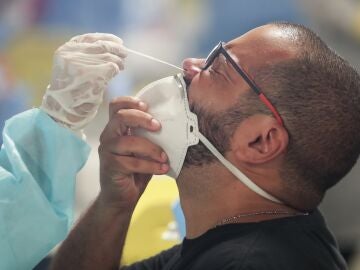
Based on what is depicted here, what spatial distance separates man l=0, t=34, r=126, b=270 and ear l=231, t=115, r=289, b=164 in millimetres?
312

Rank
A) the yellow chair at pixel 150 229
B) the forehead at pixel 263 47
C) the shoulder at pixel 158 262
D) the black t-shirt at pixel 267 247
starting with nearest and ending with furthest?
the black t-shirt at pixel 267 247, the forehead at pixel 263 47, the shoulder at pixel 158 262, the yellow chair at pixel 150 229

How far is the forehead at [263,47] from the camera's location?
3.75ft

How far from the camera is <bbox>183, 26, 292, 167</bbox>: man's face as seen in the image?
45.4 inches

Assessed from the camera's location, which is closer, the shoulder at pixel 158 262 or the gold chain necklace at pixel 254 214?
the gold chain necklace at pixel 254 214

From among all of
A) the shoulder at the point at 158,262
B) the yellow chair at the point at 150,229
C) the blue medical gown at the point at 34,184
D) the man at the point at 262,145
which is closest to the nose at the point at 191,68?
the man at the point at 262,145

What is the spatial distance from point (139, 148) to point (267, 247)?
1.11ft

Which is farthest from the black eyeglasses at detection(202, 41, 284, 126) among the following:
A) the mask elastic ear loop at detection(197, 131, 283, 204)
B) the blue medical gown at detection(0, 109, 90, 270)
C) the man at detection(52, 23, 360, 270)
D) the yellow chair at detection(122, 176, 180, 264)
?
the yellow chair at detection(122, 176, 180, 264)

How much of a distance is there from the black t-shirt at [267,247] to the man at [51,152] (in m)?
0.31

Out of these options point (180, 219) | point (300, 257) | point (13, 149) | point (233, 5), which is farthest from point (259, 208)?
point (233, 5)

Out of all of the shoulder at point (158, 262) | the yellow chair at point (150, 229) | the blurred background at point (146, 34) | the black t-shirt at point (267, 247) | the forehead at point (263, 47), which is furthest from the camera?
the blurred background at point (146, 34)

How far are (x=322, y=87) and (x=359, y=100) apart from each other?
103 mm

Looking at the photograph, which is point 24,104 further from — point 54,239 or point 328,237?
point 328,237

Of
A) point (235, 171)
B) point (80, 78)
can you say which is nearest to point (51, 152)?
point (80, 78)

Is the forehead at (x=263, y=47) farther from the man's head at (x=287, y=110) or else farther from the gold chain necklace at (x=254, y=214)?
the gold chain necklace at (x=254, y=214)
